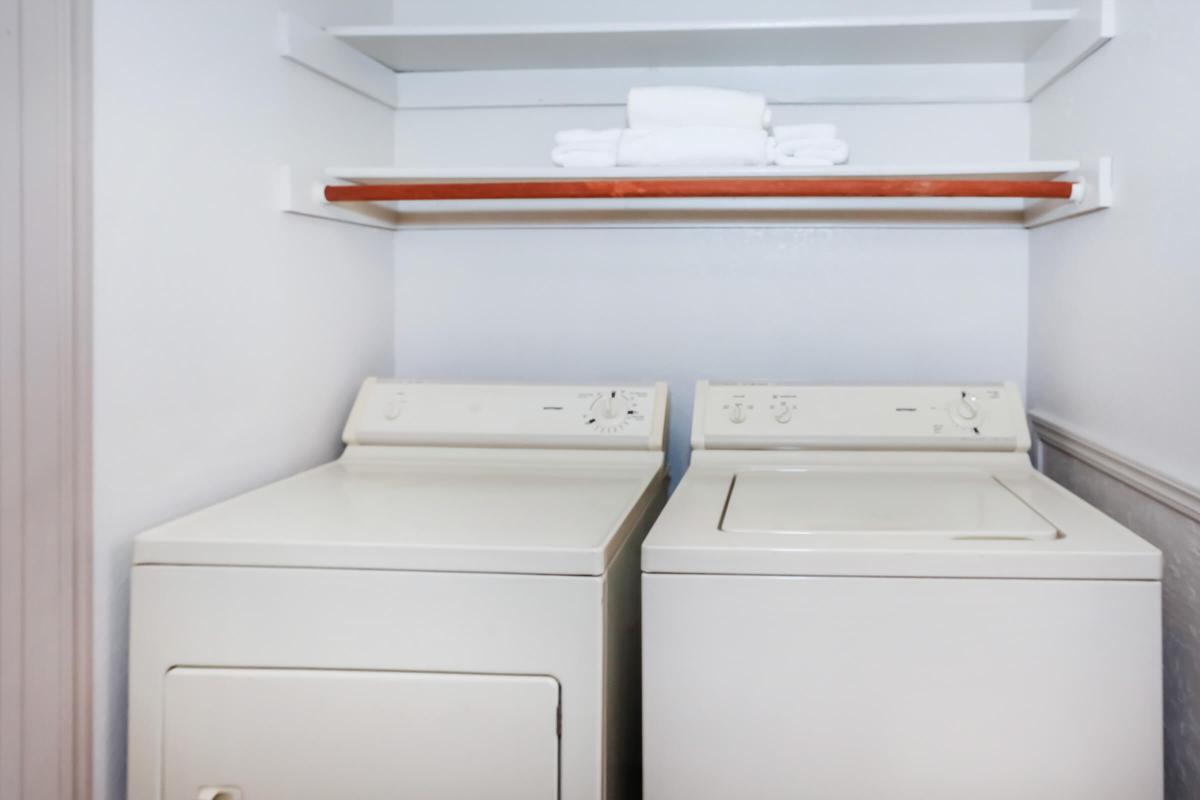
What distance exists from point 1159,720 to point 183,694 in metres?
1.29

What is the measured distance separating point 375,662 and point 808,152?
4.07 ft

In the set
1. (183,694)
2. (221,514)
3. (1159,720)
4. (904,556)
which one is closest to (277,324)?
(221,514)

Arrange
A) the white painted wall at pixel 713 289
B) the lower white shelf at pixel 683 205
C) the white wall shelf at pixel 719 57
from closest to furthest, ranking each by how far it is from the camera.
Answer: the lower white shelf at pixel 683 205, the white wall shelf at pixel 719 57, the white painted wall at pixel 713 289

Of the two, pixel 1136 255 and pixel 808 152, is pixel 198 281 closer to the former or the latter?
pixel 808 152

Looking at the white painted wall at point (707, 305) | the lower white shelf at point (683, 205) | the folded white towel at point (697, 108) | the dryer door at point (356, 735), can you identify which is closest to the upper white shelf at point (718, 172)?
the lower white shelf at point (683, 205)

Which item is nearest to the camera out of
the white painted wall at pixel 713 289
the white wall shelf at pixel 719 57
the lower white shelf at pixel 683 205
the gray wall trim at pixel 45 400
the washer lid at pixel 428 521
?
the gray wall trim at pixel 45 400

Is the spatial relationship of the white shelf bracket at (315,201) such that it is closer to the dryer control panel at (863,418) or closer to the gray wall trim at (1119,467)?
the dryer control panel at (863,418)

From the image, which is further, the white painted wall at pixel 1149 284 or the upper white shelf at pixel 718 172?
the upper white shelf at pixel 718 172

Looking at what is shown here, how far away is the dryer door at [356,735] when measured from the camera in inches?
52.4

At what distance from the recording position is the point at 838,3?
2.38 m

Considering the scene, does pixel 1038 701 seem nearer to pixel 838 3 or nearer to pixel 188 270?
pixel 188 270

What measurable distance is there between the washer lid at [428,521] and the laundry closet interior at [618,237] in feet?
0.46

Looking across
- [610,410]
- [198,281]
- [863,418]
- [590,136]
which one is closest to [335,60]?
[590,136]

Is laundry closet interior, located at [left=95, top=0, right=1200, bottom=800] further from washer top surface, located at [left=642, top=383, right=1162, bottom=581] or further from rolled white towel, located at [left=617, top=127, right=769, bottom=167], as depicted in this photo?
washer top surface, located at [left=642, top=383, right=1162, bottom=581]
